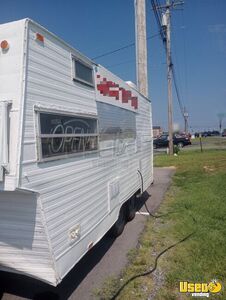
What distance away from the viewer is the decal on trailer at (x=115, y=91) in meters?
4.77

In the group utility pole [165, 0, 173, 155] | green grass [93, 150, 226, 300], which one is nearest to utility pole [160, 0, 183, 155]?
utility pole [165, 0, 173, 155]

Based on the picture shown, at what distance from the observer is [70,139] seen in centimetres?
366

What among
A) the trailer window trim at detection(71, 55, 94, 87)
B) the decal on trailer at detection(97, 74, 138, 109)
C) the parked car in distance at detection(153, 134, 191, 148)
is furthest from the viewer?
the parked car in distance at detection(153, 134, 191, 148)

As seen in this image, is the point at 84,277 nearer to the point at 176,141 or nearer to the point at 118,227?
the point at 118,227

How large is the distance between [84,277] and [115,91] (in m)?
3.19

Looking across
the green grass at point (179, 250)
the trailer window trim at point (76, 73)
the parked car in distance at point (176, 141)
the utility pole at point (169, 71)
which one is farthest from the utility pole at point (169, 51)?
the trailer window trim at point (76, 73)

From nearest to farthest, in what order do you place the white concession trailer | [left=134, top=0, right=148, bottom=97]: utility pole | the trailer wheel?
the white concession trailer, the trailer wheel, [left=134, top=0, right=148, bottom=97]: utility pole

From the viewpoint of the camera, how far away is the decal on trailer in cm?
477

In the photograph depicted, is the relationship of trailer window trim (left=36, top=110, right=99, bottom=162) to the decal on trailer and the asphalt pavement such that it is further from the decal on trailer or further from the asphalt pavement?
the asphalt pavement

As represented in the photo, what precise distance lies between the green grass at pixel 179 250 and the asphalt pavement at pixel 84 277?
0.17m

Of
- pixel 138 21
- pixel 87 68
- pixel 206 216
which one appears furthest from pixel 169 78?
pixel 87 68

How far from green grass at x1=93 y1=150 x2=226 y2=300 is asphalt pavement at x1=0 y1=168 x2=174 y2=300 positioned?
0.17m

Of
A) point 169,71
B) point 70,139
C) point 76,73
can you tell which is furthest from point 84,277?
point 169,71

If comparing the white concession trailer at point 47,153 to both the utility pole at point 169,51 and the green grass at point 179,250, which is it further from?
the utility pole at point 169,51
